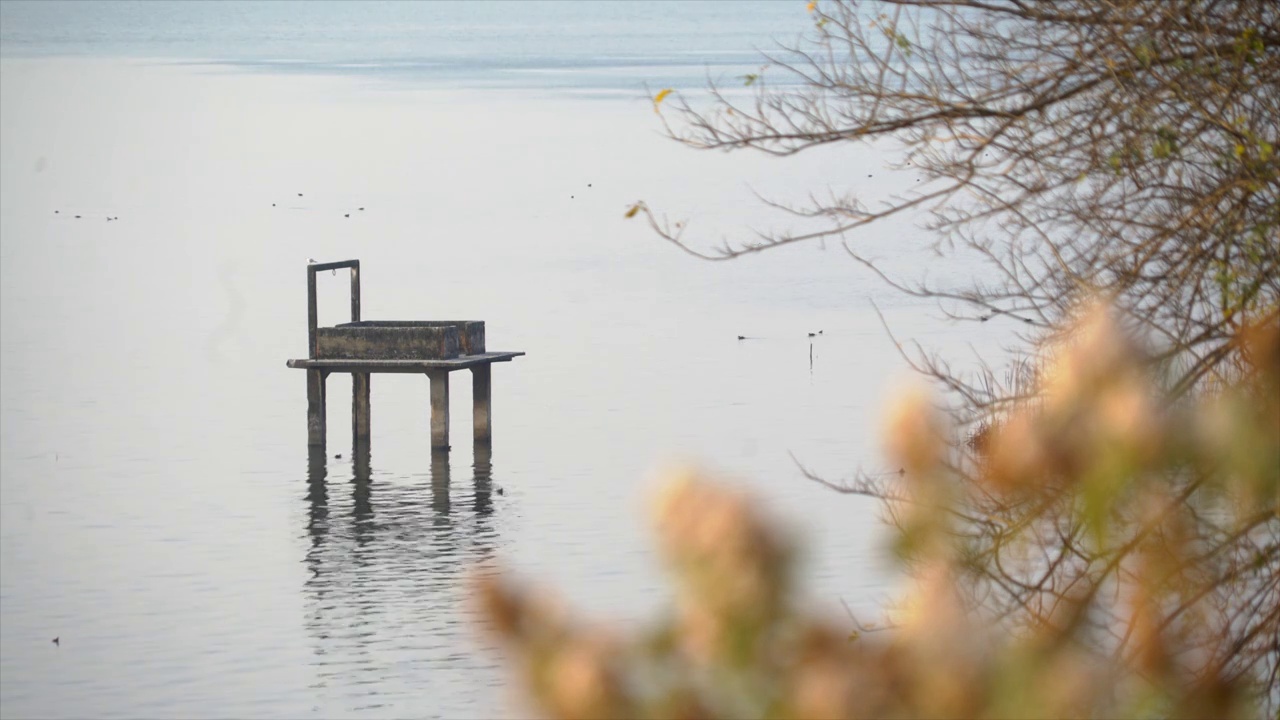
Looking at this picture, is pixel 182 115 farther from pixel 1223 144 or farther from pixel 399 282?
pixel 1223 144

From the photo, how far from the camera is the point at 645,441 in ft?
137

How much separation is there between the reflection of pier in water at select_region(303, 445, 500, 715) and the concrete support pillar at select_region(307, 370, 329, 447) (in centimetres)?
30

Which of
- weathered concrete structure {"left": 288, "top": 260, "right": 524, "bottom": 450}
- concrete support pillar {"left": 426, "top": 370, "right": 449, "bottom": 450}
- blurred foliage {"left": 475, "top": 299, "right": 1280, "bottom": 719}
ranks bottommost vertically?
blurred foliage {"left": 475, "top": 299, "right": 1280, "bottom": 719}

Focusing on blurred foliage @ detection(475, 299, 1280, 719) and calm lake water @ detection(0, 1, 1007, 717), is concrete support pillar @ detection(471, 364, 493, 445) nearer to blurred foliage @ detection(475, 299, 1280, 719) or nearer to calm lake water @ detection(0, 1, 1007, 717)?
calm lake water @ detection(0, 1, 1007, 717)

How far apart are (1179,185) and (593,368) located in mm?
42170

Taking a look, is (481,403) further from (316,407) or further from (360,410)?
(316,407)

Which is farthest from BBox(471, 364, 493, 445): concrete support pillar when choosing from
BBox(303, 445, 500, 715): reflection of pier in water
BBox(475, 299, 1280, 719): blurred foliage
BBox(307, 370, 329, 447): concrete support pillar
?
BBox(475, 299, 1280, 719): blurred foliage

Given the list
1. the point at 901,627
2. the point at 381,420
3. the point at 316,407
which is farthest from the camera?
the point at 381,420

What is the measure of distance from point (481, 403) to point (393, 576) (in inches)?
280

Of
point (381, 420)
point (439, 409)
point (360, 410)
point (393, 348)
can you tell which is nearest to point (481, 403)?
point (439, 409)

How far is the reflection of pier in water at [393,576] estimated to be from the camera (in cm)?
2483

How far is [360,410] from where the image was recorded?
37.6 m

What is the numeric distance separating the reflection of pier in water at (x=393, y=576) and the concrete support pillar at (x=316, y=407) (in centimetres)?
30

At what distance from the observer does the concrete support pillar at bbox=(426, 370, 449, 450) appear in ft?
110
